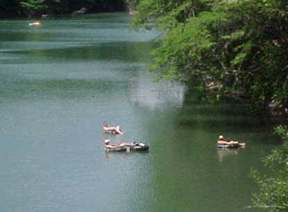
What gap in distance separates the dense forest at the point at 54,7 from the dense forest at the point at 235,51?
183 ft

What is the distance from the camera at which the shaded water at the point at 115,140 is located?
15.9 m

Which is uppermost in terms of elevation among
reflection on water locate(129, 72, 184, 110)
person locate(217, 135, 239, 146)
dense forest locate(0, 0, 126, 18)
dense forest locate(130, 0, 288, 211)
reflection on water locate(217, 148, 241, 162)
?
dense forest locate(130, 0, 288, 211)

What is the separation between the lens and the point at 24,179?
17.2 metres

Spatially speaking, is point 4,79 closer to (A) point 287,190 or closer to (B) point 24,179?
(B) point 24,179

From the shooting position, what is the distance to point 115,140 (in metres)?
21.0

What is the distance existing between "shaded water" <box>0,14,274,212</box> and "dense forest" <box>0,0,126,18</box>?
41868 mm

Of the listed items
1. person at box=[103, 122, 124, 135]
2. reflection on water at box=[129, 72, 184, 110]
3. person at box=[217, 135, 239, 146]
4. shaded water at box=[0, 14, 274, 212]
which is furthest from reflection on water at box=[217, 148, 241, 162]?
reflection on water at box=[129, 72, 184, 110]

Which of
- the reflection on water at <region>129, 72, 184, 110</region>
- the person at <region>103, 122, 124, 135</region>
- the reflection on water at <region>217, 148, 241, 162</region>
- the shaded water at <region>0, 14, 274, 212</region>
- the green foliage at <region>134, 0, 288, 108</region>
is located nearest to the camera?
the shaded water at <region>0, 14, 274, 212</region>

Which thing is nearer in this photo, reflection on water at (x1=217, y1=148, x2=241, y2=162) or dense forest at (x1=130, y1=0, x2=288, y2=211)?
reflection on water at (x1=217, y1=148, x2=241, y2=162)

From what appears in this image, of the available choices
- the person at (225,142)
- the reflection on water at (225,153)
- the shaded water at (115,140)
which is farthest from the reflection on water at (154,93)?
the reflection on water at (225,153)

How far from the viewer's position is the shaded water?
1586 cm

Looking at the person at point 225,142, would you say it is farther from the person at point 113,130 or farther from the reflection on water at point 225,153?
the person at point 113,130

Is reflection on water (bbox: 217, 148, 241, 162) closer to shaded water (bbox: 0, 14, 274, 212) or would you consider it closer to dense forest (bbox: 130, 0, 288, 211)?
shaded water (bbox: 0, 14, 274, 212)

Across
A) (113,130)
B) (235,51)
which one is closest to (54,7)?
(113,130)
